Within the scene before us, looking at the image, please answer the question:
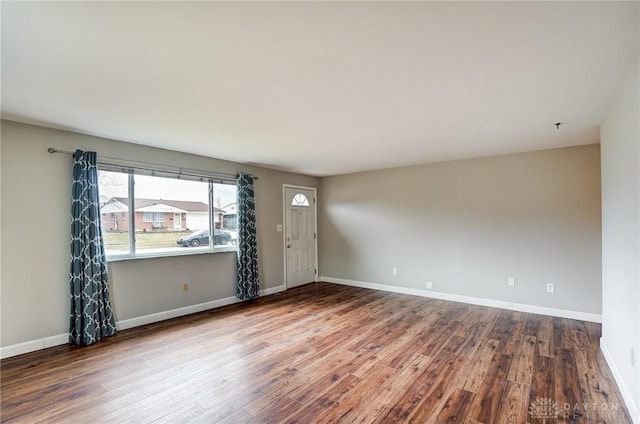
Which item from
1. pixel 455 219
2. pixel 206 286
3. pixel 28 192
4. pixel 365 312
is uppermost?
pixel 28 192

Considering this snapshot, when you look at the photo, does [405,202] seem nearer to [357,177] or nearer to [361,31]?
[357,177]

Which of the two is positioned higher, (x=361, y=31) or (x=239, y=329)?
(x=361, y=31)

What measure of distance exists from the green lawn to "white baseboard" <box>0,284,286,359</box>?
36.5 inches

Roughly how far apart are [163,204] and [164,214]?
14cm

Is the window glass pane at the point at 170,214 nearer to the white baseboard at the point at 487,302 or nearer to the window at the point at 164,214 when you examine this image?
the window at the point at 164,214

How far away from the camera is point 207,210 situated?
15.5 ft

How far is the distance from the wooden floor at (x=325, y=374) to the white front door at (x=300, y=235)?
2082 millimetres

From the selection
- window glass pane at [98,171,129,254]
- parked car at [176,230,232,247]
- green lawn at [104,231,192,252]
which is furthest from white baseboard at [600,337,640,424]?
window glass pane at [98,171,129,254]

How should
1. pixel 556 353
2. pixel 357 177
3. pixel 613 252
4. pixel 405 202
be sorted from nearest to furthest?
pixel 613 252
pixel 556 353
pixel 405 202
pixel 357 177

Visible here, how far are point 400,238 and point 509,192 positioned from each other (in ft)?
6.31

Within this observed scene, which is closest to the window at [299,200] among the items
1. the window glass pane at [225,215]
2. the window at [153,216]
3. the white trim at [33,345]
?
the window glass pane at [225,215]

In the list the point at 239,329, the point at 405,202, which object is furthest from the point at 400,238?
the point at 239,329

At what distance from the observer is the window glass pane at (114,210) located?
364cm

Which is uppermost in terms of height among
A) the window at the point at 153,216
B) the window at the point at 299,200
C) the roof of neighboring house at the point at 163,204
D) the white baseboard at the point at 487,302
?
the window at the point at 299,200
